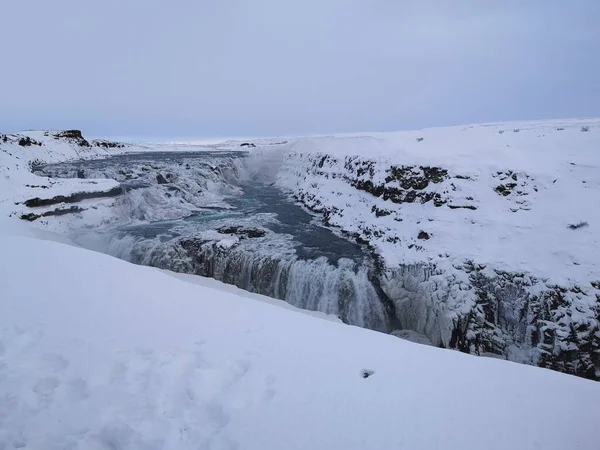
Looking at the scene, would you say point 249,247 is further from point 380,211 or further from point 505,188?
point 505,188

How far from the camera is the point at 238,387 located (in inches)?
155

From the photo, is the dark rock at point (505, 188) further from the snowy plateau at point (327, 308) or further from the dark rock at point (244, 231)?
the dark rock at point (244, 231)

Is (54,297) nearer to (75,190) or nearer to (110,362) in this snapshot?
(110,362)

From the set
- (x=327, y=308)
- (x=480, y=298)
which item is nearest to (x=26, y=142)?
(x=327, y=308)

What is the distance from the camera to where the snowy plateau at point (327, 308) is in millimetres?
3508

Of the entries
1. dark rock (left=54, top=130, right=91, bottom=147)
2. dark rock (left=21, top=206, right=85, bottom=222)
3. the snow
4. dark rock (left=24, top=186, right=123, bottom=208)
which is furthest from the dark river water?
dark rock (left=54, top=130, right=91, bottom=147)

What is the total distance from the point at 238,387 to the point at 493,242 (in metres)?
10.6

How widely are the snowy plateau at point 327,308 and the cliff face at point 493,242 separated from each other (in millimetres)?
60

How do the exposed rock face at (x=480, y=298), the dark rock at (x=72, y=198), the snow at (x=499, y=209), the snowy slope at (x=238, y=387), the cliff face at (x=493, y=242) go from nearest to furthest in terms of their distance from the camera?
1. the snowy slope at (x=238, y=387)
2. the exposed rock face at (x=480, y=298)
3. the cliff face at (x=493, y=242)
4. the snow at (x=499, y=209)
5. the dark rock at (x=72, y=198)

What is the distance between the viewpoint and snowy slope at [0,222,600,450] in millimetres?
3297

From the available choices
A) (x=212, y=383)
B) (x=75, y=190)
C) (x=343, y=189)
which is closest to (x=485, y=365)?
(x=212, y=383)

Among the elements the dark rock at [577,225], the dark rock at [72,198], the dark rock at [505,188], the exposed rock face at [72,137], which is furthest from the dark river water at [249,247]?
the exposed rock face at [72,137]

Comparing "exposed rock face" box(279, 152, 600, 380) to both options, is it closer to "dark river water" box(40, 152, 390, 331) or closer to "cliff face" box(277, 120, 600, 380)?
"cliff face" box(277, 120, 600, 380)

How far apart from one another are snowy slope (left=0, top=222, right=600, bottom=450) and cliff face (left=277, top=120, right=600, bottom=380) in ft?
17.1
